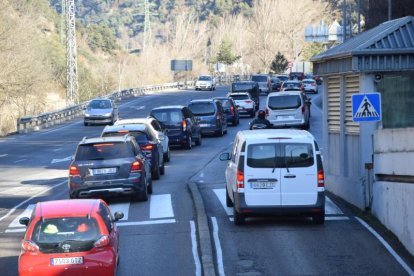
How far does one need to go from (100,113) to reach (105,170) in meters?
35.7

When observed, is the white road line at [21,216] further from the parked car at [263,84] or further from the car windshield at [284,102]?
the parked car at [263,84]

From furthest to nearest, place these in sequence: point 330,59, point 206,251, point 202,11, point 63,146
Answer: point 202,11 < point 63,146 < point 330,59 < point 206,251

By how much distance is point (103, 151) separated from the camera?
19.8 metres

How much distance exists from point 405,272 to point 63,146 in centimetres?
3073

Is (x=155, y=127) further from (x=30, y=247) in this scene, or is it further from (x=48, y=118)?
(x=48, y=118)

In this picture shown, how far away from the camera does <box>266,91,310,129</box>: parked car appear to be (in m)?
38.8

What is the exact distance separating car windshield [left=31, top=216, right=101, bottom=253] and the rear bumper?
479 centimetres

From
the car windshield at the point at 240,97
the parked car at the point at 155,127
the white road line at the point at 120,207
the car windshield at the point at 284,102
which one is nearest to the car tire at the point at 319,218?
the white road line at the point at 120,207

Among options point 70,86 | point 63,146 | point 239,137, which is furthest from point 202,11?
point 239,137

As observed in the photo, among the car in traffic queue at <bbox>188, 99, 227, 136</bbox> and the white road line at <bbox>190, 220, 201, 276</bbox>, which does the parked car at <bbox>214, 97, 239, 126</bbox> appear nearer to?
the car in traffic queue at <bbox>188, 99, 227, 136</bbox>

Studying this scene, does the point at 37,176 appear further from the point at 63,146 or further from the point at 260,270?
the point at 260,270

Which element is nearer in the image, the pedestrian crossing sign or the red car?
the red car

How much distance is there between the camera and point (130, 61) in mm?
132750

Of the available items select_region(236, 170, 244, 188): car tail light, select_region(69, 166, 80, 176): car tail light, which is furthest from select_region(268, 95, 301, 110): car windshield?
select_region(236, 170, 244, 188): car tail light
